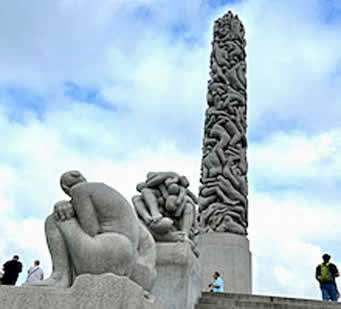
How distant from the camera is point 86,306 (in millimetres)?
3852

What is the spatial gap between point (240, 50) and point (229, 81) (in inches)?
57.0

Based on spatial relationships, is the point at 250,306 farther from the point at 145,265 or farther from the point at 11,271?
the point at 11,271

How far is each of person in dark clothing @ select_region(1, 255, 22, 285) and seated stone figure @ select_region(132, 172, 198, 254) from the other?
14.6 ft

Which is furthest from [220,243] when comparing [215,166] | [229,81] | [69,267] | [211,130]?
[69,267]

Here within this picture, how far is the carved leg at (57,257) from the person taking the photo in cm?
414

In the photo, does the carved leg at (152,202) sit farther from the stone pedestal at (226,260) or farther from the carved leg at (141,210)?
the stone pedestal at (226,260)

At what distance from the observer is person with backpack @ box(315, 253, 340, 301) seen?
1009cm

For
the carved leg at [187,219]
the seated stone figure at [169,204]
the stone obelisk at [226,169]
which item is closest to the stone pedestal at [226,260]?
the stone obelisk at [226,169]

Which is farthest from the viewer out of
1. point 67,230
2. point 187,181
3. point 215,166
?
point 215,166

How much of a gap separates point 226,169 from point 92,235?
37.1 feet

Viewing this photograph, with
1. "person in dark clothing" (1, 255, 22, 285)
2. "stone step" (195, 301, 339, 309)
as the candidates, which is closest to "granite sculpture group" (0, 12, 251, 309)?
"stone step" (195, 301, 339, 309)

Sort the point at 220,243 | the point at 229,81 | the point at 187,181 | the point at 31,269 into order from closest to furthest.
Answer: the point at 187,181 → the point at 31,269 → the point at 220,243 → the point at 229,81

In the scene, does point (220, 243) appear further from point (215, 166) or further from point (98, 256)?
point (98, 256)

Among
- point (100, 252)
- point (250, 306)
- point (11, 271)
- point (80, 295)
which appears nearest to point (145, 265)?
point (100, 252)
